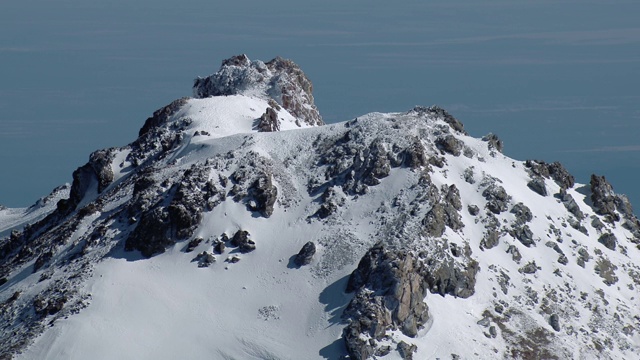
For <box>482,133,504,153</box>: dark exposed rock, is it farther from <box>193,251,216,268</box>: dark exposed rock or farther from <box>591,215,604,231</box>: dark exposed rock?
<box>193,251,216,268</box>: dark exposed rock

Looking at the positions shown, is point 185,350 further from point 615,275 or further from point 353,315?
point 615,275

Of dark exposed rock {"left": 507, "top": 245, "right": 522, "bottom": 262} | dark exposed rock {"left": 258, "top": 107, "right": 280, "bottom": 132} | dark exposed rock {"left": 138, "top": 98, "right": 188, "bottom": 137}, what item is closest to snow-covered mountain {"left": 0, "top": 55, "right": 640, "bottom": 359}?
dark exposed rock {"left": 507, "top": 245, "right": 522, "bottom": 262}

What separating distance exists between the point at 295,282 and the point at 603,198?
32.6 metres

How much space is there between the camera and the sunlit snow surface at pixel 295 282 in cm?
11188

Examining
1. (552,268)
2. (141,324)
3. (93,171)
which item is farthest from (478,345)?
(93,171)

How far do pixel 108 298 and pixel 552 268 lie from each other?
3424cm

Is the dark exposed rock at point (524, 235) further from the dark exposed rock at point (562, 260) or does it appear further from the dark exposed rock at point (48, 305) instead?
the dark exposed rock at point (48, 305)

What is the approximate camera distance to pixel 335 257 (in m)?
119

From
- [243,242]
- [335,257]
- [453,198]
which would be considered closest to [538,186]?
[453,198]

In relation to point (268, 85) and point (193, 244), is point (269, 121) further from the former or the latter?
point (193, 244)

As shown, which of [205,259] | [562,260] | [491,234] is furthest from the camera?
[562,260]

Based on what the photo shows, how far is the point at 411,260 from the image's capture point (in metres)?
115

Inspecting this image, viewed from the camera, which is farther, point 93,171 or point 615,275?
point 93,171

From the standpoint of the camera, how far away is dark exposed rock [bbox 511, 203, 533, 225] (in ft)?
415
